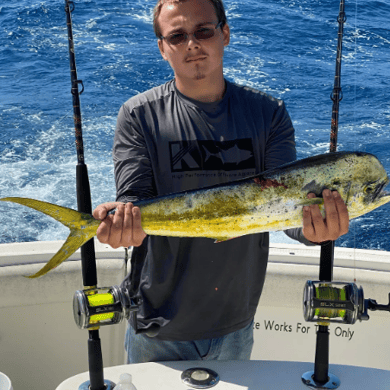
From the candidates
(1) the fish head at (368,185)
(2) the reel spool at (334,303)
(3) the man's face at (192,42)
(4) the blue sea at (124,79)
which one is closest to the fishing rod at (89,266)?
(3) the man's face at (192,42)

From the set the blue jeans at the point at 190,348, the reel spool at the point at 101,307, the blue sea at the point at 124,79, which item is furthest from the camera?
the blue sea at the point at 124,79

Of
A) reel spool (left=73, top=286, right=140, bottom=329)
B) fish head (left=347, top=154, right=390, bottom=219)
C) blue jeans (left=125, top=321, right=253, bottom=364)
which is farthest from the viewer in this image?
blue jeans (left=125, top=321, right=253, bottom=364)

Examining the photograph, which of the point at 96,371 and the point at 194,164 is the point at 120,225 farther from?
the point at 96,371

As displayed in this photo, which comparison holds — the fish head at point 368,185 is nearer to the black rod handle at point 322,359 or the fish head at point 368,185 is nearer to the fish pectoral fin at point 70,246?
the black rod handle at point 322,359

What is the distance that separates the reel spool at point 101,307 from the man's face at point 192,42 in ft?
2.49

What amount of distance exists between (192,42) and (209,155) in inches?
14.5

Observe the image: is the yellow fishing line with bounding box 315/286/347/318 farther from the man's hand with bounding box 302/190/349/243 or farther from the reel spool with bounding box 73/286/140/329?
the reel spool with bounding box 73/286/140/329

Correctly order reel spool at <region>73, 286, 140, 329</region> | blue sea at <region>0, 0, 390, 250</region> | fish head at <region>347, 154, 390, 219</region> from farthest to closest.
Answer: blue sea at <region>0, 0, 390, 250</region>, reel spool at <region>73, 286, 140, 329</region>, fish head at <region>347, 154, 390, 219</region>

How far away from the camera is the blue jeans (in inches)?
71.9

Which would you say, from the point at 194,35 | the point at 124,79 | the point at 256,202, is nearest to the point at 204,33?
the point at 194,35

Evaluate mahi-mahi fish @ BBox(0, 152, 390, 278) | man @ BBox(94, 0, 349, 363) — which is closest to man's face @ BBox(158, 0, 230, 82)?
man @ BBox(94, 0, 349, 363)

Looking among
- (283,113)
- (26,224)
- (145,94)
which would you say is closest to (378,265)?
(283,113)

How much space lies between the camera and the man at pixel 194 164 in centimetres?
170

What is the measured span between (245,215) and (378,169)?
0.38 meters
